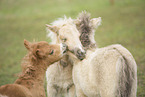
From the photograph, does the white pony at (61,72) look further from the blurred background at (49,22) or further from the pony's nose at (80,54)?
the blurred background at (49,22)

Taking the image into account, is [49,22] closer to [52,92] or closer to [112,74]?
[52,92]

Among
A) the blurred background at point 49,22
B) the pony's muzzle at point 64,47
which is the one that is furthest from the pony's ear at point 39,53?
the blurred background at point 49,22

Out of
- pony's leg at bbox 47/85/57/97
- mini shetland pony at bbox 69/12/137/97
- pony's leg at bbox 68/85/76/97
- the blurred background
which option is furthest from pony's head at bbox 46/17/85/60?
the blurred background

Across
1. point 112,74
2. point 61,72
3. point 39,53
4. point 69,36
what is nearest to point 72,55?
point 69,36

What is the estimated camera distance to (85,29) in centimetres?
468

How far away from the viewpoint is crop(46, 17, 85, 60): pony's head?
13.7 feet

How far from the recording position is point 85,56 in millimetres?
4176

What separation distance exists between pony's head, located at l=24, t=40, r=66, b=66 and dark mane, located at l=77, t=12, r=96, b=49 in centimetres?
76

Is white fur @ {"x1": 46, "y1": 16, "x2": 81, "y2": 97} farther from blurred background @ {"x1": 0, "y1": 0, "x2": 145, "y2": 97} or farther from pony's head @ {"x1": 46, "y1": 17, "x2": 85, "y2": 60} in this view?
blurred background @ {"x1": 0, "y1": 0, "x2": 145, "y2": 97}

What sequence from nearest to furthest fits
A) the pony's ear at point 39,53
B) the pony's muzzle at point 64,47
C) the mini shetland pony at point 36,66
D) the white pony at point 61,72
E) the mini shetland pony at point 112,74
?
the mini shetland pony at point 112,74 < the mini shetland pony at point 36,66 < the pony's ear at point 39,53 < the pony's muzzle at point 64,47 < the white pony at point 61,72

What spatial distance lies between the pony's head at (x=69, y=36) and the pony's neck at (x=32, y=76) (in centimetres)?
80

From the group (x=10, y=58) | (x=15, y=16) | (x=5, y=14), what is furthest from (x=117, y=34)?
(x=5, y=14)

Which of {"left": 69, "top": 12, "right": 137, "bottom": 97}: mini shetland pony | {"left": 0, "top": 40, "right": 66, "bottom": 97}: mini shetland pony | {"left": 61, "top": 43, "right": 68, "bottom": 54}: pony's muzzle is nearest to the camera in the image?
{"left": 69, "top": 12, "right": 137, "bottom": 97}: mini shetland pony

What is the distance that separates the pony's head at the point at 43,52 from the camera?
3.77 meters
